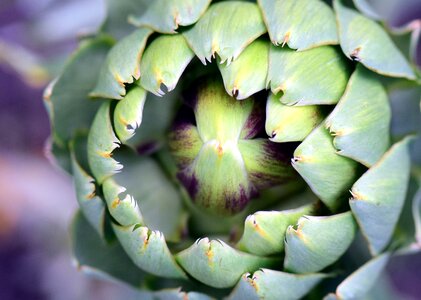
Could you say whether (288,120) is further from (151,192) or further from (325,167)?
(151,192)

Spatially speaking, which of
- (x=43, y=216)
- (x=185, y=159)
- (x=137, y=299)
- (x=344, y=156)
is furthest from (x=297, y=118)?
(x=43, y=216)

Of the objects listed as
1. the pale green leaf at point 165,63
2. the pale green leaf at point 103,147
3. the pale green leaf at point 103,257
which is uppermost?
the pale green leaf at point 165,63

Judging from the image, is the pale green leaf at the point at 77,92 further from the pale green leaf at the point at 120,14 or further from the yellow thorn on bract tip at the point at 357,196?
the yellow thorn on bract tip at the point at 357,196

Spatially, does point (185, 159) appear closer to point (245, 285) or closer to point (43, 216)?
point (245, 285)

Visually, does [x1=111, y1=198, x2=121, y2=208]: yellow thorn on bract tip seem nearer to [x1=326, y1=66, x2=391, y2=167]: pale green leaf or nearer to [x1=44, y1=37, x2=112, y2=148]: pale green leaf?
[x1=44, y1=37, x2=112, y2=148]: pale green leaf

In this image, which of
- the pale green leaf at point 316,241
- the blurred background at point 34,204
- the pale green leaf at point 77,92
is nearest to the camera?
the pale green leaf at point 316,241

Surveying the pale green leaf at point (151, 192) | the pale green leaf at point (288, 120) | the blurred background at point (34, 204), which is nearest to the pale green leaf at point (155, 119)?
the pale green leaf at point (151, 192)

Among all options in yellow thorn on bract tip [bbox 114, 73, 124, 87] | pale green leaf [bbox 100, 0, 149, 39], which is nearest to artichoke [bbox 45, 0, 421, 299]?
yellow thorn on bract tip [bbox 114, 73, 124, 87]

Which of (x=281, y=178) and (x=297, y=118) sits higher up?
(x=297, y=118)
